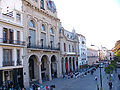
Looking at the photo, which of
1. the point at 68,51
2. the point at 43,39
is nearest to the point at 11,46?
the point at 43,39

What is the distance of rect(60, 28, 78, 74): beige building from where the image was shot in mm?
36391

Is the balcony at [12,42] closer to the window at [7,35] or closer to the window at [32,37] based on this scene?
the window at [7,35]

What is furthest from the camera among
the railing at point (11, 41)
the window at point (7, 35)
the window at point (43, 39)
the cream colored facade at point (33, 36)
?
the window at point (43, 39)

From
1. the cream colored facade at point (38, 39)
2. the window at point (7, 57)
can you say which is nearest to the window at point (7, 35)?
the window at point (7, 57)

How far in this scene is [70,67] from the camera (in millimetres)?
43156

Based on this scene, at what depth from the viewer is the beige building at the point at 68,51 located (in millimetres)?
36391

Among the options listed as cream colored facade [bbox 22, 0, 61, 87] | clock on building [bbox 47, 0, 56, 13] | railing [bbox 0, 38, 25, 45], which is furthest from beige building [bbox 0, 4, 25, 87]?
clock on building [bbox 47, 0, 56, 13]

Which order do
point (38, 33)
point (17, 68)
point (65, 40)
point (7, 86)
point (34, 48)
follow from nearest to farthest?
1. point (7, 86)
2. point (17, 68)
3. point (34, 48)
4. point (38, 33)
5. point (65, 40)

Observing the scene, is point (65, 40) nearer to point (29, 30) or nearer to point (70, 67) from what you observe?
point (70, 67)

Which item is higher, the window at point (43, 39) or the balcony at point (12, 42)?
the window at point (43, 39)

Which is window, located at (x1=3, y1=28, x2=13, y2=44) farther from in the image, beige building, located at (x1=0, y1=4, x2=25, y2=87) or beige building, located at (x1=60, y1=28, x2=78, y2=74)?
beige building, located at (x1=60, y1=28, x2=78, y2=74)

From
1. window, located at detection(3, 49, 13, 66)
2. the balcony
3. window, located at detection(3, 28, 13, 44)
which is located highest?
window, located at detection(3, 28, 13, 44)

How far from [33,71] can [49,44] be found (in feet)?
23.8

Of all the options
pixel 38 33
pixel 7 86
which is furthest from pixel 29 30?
pixel 7 86
